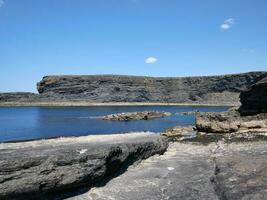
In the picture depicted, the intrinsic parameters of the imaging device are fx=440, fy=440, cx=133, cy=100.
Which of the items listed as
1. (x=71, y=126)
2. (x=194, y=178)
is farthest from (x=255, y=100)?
(x=71, y=126)

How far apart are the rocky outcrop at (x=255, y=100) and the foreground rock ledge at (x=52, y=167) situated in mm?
20034

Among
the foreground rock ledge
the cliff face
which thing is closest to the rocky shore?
the foreground rock ledge

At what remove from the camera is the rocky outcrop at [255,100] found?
31.2 m

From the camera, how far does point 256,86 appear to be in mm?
33969

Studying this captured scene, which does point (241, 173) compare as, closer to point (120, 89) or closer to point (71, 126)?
point (71, 126)

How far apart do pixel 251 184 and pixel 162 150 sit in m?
5.21

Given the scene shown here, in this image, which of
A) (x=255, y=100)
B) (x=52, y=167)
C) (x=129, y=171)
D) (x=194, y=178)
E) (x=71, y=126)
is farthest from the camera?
(x=71, y=126)

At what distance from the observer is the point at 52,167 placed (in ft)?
35.8

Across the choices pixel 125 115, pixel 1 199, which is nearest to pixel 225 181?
pixel 1 199

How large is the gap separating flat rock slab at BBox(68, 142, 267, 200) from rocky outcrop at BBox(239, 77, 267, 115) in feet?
51.1

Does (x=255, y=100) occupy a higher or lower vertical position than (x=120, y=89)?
lower

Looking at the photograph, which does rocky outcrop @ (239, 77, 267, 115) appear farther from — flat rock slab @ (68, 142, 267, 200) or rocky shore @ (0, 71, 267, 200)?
flat rock slab @ (68, 142, 267, 200)

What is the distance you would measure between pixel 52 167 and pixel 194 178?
4263mm

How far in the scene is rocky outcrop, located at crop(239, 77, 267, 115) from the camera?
102ft
